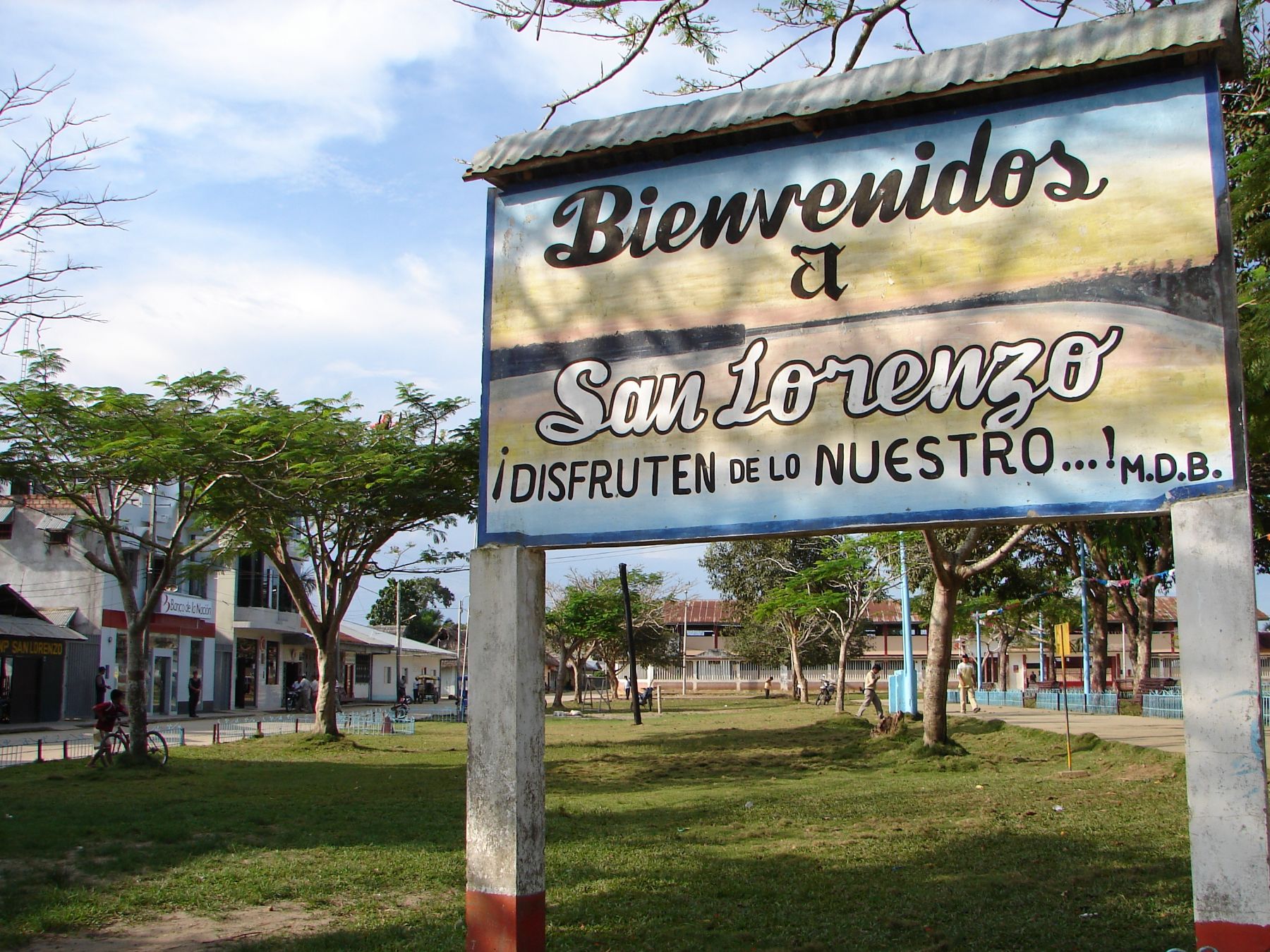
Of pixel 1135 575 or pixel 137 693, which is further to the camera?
pixel 1135 575

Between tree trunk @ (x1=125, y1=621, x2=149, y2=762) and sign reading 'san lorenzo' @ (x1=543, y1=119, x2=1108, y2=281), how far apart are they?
15010 mm

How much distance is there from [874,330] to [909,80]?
3.95 feet

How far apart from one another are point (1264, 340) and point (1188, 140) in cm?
507

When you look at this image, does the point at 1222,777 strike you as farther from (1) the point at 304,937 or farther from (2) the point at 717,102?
(1) the point at 304,937

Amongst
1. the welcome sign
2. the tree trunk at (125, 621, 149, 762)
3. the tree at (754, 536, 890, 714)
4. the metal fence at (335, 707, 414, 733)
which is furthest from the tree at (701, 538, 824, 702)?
the welcome sign

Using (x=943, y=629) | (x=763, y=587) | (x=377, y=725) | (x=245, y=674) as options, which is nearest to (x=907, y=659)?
(x=943, y=629)

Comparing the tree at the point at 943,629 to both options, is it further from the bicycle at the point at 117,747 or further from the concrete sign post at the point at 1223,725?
the concrete sign post at the point at 1223,725

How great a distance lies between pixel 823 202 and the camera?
5.50 metres

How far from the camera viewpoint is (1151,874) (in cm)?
796

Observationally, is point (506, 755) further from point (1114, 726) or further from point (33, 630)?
point (33, 630)

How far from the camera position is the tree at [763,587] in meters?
49.1

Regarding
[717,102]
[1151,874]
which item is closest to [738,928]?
[1151,874]

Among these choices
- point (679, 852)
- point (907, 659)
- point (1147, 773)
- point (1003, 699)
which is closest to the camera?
point (679, 852)

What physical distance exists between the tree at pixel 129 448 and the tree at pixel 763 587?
3231 cm
